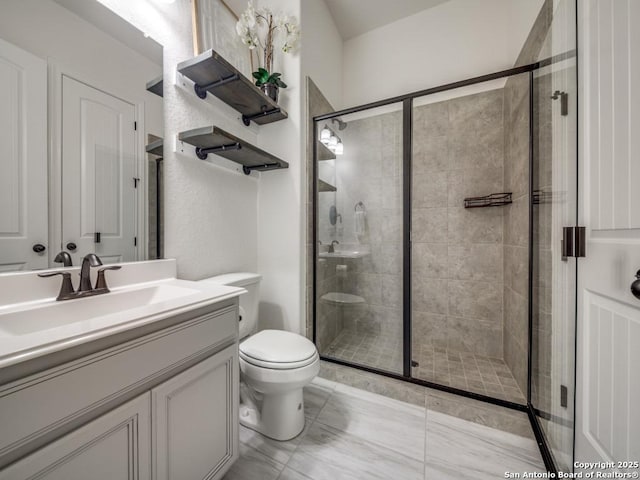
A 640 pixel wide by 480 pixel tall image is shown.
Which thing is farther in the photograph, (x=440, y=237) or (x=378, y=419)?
(x=440, y=237)

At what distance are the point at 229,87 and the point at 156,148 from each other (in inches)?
21.5

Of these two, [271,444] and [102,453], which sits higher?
[102,453]

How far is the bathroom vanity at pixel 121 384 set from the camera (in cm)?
47

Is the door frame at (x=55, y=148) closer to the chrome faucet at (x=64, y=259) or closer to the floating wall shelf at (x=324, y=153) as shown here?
the chrome faucet at (x=64, y=259)

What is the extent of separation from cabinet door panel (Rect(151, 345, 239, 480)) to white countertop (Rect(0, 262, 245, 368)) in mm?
223

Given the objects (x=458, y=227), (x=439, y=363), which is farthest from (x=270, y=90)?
(x=439, y=363)

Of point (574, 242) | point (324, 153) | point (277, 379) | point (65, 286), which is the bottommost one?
point (277, 379)

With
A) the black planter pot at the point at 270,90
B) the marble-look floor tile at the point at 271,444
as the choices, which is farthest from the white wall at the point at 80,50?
the marble-look floor tile at the point at 271,444

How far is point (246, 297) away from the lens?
1.41m

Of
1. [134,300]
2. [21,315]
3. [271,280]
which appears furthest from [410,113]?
[21,315]

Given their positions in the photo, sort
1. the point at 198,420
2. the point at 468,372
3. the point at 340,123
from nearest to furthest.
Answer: the point at 198,420 → the point at 468,372 → the point at 340,123

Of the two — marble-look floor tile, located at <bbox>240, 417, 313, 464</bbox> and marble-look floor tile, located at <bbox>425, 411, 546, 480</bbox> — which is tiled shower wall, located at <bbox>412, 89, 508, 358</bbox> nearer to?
marble-look floor tile, located at <bbox>425, 411, 546, 480</bbox>

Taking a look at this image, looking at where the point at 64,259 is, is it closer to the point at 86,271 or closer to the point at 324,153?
the point at 86,271

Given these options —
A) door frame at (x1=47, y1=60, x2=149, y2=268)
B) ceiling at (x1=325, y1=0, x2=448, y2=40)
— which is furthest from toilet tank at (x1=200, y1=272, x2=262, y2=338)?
ceiling at (x1=325, y1=0, x2=448, y2=40)
